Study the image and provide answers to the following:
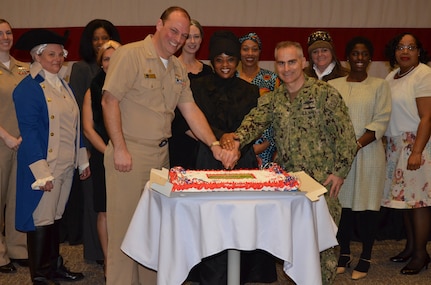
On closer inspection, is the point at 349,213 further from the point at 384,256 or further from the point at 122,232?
the point at 122,232

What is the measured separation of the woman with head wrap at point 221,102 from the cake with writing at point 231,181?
→ 716mm

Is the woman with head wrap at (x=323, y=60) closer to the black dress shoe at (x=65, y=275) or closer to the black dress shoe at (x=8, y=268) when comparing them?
the black dress shoe at (x=65, y=275)

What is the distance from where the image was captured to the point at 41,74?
13.0 feet

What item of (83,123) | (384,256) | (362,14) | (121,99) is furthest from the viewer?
(362,14)

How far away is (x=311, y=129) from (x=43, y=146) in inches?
64.1

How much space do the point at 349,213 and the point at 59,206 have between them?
2028mm

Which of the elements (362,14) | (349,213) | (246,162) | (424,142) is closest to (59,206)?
(246,162)

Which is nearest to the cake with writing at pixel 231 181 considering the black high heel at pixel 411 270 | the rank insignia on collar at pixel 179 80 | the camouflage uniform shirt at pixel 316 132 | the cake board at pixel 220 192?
the cake board at pixel 220 192

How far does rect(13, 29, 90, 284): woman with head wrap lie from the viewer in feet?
12.8

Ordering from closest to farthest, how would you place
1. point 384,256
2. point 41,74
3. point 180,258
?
point 180,258 < point 41,74 < point 384,256

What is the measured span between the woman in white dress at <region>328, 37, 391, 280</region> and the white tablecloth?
5.06 feet

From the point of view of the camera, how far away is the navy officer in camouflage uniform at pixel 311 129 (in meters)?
3.55

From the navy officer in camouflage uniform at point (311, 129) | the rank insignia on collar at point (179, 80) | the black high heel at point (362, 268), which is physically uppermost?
the rank insignia on collar at point (179, 80)

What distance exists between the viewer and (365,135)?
4355mm
